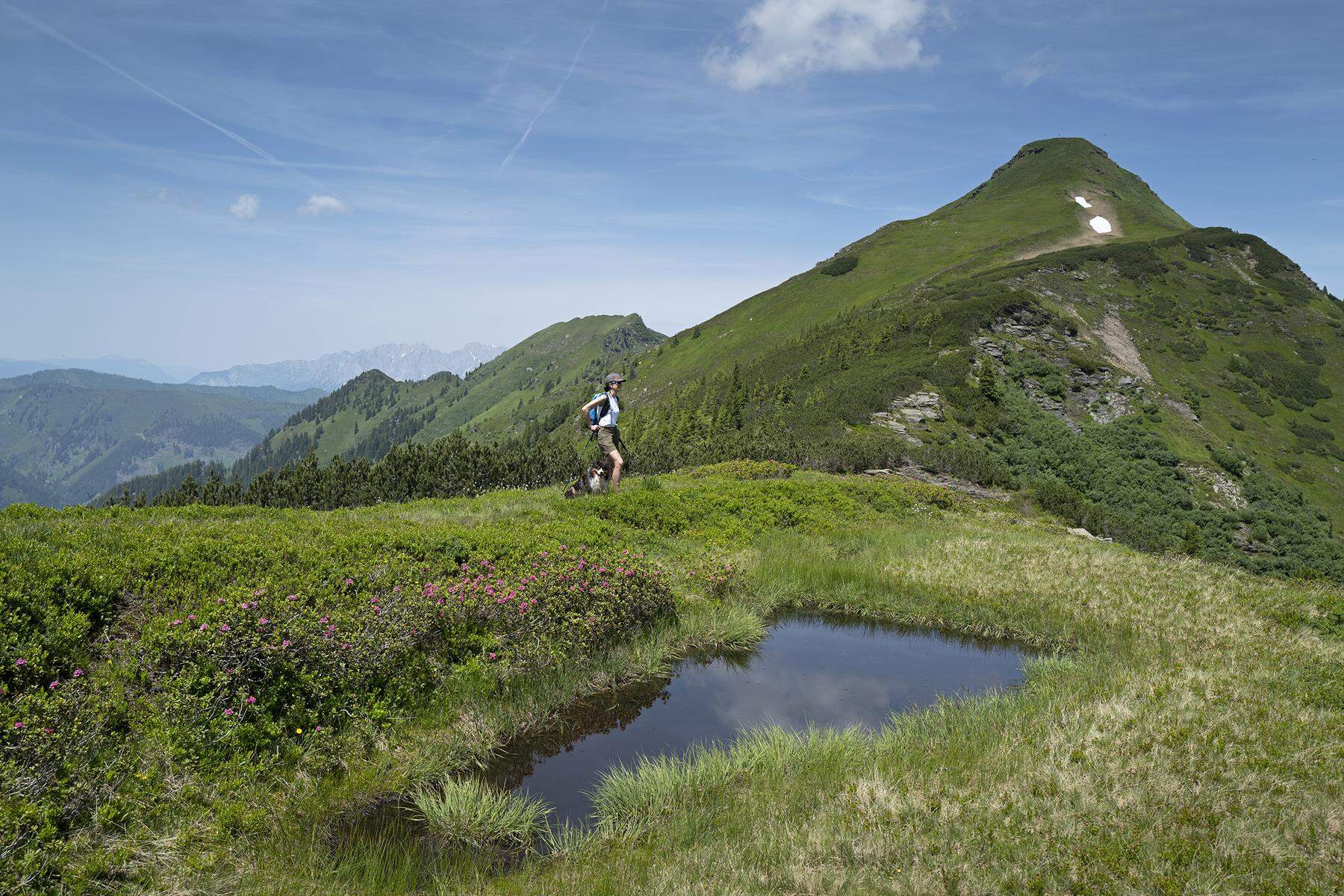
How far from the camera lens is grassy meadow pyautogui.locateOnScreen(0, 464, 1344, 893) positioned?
14.7ft

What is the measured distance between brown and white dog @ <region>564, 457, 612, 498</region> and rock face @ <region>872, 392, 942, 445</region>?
29579 mm

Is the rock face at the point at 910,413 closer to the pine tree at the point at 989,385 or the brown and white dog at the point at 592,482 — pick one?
the pine tree at the point at 989,385

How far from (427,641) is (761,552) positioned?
8.46 m

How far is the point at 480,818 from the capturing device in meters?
5.33

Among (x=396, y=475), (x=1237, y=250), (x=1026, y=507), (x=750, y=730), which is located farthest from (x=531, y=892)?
(x=1237, y=250)

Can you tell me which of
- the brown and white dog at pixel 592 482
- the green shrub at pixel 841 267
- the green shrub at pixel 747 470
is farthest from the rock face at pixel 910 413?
the green shrub at pixel 841 267

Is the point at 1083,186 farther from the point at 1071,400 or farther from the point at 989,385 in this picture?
the point at 989,385

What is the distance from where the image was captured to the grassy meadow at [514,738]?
14.7ft

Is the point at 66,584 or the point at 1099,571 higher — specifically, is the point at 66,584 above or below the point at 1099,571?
above

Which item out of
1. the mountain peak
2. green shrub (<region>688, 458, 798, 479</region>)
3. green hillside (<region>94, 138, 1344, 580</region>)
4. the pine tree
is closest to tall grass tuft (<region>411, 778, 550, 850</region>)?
green shrub (<region>688, 458, 798, 479</region>)

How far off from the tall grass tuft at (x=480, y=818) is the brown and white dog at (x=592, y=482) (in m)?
10.9

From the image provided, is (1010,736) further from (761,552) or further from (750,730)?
(761,552)

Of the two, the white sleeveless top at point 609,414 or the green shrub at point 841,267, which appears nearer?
the white sleeveless top at point 609,414

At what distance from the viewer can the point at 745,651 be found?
993cm
